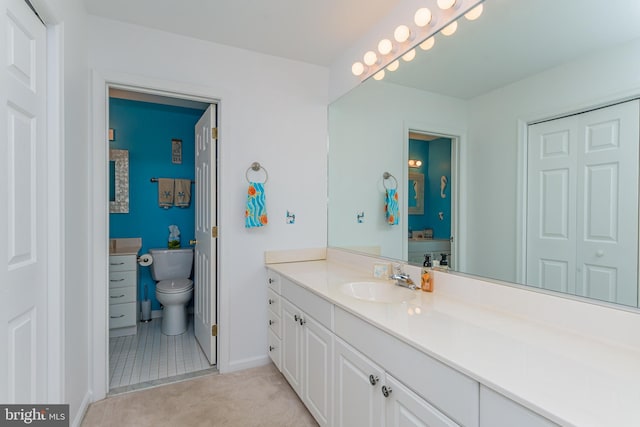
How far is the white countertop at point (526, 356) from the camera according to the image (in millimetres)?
655

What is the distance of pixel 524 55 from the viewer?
4.26ft

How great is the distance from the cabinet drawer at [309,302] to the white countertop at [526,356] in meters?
0.14

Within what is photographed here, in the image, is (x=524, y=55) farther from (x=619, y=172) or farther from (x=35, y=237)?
(x=35, y=237)

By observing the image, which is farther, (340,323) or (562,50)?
(340,323)

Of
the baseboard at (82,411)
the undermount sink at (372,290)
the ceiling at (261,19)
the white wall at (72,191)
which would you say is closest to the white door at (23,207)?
→ the white wall at (72,191)

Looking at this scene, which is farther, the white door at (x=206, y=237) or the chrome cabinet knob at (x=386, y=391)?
the white door at (x=206, y=237)

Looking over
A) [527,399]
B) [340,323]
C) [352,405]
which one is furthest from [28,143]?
[527,399]

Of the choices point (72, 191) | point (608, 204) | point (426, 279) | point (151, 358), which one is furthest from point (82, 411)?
point (608, 204)

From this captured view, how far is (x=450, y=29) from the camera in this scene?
1.57 m

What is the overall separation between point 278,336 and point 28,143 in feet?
5.59

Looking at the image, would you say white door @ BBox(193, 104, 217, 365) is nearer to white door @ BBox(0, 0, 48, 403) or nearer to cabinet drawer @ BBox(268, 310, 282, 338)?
cabinet drawer @ BBox(268, 310, 282, 338)

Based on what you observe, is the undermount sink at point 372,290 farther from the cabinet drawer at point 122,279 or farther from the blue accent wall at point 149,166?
the blue accent wall at point 149,166

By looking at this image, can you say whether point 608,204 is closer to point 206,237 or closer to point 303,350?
point 303,350

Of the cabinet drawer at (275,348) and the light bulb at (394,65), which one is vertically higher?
the light bulb at (394,65)
